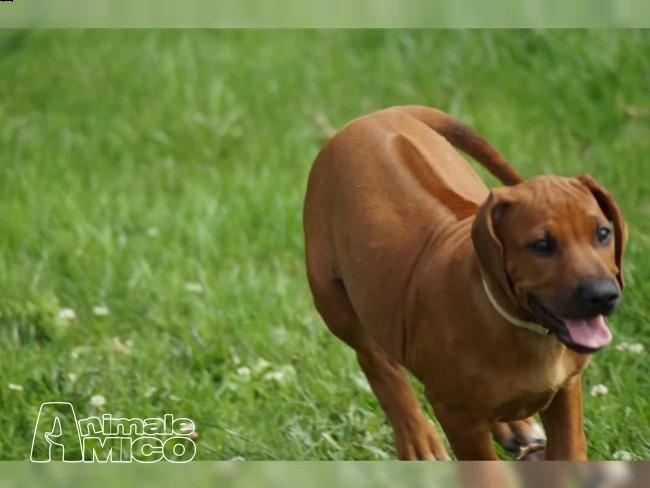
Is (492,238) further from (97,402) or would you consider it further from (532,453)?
(97,402)

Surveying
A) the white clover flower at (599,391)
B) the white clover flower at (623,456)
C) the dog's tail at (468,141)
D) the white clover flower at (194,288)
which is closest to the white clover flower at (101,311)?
the white clover flower at (194,288)

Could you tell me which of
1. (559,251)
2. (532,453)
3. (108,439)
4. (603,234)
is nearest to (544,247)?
(559,251)

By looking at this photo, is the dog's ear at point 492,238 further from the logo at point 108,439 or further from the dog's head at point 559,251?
the logo at point 108,439

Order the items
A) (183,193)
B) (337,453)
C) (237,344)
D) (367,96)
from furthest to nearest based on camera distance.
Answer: (367,96)
(183,193)
(237,344)
(337,453)

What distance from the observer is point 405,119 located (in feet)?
14.9

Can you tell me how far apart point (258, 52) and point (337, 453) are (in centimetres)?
405

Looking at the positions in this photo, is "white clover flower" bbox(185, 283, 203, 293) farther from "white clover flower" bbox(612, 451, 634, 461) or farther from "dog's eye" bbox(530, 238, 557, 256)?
"dog's eye" bbox(530, 238, 557, 256)

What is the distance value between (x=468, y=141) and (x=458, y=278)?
0.89 m

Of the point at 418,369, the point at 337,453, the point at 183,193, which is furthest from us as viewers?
the point at 183,193

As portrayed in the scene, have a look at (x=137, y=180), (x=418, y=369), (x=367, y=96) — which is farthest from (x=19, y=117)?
(x=418, y=369)

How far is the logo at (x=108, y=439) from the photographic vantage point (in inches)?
188

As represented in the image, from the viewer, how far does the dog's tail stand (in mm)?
4578

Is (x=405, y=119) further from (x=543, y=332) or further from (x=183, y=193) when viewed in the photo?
(x=183, y=193)

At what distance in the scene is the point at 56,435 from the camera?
16.1 feet
